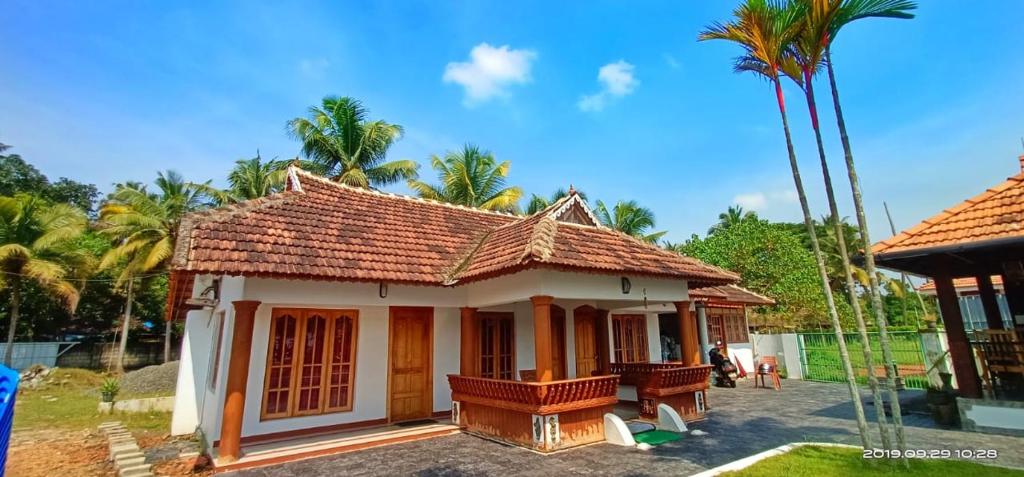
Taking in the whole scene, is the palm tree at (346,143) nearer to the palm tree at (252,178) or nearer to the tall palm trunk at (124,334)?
the palm tree at (252,178)

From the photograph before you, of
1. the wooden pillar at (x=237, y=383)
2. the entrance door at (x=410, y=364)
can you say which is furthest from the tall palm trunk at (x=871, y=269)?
the wooden pillar at (x=237, y=383)

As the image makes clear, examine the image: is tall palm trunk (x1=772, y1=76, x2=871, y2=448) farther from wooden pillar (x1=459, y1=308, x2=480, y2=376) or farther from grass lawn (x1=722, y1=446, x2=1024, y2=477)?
wooden pillar (x1=459, y1=308, x2=480, y2=376)

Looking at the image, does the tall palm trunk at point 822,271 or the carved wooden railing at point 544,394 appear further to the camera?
the carved wooden railing at point 544,394

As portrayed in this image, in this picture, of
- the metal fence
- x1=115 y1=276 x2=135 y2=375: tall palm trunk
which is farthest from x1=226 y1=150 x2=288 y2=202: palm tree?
the metal fence

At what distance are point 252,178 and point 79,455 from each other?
57.4 ft

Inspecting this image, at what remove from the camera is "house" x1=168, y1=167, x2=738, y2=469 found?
6.90 meters

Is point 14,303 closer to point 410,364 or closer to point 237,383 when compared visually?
point 237,383

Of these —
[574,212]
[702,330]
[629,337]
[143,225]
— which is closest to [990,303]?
[629,337]

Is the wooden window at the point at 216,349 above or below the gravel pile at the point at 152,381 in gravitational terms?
above

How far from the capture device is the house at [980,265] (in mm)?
6855

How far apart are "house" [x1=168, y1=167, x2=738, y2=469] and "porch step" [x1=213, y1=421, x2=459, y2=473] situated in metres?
0.04

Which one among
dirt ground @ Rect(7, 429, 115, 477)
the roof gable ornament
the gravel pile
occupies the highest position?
the roof gable ornament

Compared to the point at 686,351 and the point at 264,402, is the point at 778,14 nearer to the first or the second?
the point at 686,351

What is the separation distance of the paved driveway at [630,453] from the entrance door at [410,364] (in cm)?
137
